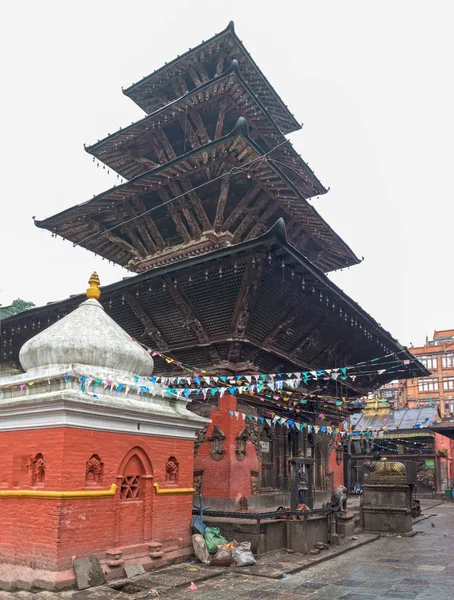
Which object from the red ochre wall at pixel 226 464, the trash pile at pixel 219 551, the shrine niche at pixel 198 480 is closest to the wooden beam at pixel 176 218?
the red ochre wall at pixel 226 464

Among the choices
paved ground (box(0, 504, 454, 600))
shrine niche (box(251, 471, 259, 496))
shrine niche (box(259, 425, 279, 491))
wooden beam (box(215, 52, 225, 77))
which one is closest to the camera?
paved ground (box(0, 504, 454, 600))

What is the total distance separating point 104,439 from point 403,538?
463 inches

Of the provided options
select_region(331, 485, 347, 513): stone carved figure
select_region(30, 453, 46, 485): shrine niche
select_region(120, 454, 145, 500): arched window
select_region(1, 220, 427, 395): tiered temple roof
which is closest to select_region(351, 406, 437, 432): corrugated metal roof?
select_region(1, 220, 427, 395): tiered temple roof

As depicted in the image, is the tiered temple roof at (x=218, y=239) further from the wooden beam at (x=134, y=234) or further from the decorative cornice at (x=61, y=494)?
the decorative cornice at (x=61, y=494)

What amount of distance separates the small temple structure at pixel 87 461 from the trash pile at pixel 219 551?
0.33 meters

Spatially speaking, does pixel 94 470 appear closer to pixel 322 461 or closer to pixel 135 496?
pixel 135 496

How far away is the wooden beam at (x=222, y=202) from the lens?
17.8 metres

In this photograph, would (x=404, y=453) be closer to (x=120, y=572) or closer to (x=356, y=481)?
(x=356, y=481)

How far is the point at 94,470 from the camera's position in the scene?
10242 millimetres

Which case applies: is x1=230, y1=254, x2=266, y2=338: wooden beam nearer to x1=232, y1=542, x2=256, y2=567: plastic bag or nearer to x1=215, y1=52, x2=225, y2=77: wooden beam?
x1=232, y1=542, x2=256, y2=567: plastic bag

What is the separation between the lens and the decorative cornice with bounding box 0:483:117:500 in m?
9.42

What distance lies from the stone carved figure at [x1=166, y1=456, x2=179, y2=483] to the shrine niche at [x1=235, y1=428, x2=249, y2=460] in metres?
2.93

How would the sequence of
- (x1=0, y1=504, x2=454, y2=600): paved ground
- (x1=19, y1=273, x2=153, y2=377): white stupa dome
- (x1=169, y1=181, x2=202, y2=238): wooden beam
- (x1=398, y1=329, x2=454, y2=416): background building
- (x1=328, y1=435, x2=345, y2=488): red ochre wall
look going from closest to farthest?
(x1=0, y1=504, x2=454, y2=600): paved ground → (x1=19, y1=273, x2=153, y2=377): white stupa dome → (x1=169, y1=181, x2=202, y2=238): wooden beam → (x1=328, y1=435, x2=345, y2=488): red ochre wall → (x1=398, y1=329, x2=454, y2=416): background building

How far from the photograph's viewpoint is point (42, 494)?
960 centimetres
